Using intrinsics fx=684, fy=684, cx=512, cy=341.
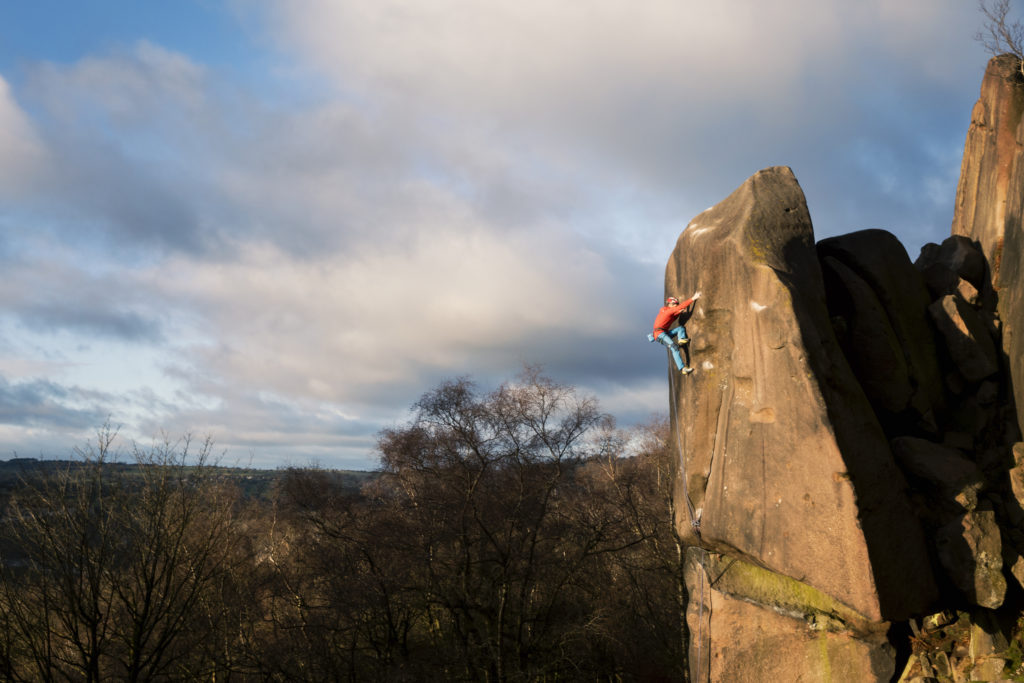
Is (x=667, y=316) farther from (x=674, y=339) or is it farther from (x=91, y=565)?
(x=91, y=565)

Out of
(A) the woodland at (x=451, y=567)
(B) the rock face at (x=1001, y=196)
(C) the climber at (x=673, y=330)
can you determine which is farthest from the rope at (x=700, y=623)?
(A) the woodland at (x=451, y=567)

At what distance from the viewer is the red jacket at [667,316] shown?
11914 mm

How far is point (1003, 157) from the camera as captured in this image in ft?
42.4

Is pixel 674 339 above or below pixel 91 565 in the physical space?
above

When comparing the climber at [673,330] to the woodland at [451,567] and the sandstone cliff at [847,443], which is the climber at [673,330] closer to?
the sandstone cliff at [847,443]

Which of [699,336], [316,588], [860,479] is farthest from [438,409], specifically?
[860,479]

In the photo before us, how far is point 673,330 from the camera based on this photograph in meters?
12.1

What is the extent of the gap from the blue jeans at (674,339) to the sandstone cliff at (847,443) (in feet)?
0.81

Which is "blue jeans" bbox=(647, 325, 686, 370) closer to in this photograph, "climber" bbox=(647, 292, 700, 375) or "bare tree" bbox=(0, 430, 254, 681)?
"climber" bbox=(647, 292, 700, 375)

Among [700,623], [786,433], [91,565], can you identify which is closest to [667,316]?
[786,433]

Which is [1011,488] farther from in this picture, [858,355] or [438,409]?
[438,409]

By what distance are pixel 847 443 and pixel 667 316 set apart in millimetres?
3615

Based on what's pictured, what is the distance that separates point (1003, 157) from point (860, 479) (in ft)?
25.4

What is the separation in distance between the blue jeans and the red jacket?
98 millimetres
